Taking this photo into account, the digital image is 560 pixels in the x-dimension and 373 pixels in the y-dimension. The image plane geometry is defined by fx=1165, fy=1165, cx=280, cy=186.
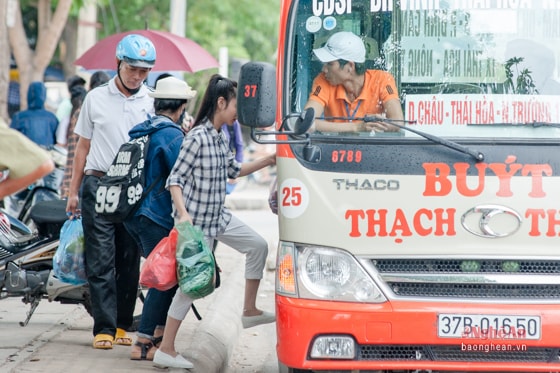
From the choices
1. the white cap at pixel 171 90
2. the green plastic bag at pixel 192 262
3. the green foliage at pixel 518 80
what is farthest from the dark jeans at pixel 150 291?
the green foliage at pixel 518 80

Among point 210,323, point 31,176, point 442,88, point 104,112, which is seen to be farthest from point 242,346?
point 31,176

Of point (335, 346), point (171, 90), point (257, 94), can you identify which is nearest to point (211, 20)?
point (171, 90)

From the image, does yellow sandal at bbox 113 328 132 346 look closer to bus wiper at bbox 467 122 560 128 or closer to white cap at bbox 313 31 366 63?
white cap at bbox 313 31 366 63

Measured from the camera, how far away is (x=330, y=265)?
18.1ft

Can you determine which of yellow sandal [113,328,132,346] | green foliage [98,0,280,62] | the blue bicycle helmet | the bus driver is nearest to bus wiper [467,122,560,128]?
the bus driver

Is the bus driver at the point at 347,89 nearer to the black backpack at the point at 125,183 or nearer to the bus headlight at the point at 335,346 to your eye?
the bus headlight at the point at 335,346

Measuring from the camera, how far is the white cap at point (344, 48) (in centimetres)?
587

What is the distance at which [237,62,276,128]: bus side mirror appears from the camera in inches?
219

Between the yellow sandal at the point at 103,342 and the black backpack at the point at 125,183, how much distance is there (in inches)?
31.6

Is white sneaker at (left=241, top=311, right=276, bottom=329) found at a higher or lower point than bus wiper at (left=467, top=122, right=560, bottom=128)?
lower

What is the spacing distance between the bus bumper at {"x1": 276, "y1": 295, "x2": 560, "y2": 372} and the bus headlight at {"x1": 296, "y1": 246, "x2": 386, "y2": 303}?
0.14 ft

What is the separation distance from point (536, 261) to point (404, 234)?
634 mm

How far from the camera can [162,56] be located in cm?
1129

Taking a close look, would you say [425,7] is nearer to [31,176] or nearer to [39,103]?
[31,176]
